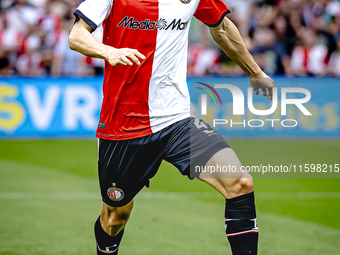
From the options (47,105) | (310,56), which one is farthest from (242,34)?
(47,105)

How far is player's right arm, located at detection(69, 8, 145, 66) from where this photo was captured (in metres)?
3.16

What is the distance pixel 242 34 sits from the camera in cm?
1277

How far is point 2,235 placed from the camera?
5.39m

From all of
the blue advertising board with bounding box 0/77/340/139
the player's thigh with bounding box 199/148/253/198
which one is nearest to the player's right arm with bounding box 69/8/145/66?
the player's thigh with bounding box 199/148/253/198

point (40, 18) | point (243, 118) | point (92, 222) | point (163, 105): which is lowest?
point (243, 118)

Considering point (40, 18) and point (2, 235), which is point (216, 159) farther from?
point (40, 18)

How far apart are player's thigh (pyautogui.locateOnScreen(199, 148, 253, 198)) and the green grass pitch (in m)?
1.52

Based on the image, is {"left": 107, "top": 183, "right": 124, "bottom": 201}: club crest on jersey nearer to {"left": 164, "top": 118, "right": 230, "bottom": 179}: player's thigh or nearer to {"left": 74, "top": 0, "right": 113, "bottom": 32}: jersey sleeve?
{"left": 164, "top": 118, "right": 230, "bottom": 179}: player's thigh

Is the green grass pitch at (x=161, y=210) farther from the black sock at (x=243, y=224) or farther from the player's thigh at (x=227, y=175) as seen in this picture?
the player's thigh at (x=227, y=175)

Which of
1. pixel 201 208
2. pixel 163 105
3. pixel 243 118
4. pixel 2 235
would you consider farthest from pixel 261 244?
pixel 243 118

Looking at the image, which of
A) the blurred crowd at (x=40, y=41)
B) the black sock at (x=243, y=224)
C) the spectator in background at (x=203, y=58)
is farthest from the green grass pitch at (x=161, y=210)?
the spectator in background at (x=203, y=58)

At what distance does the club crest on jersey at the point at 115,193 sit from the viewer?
3.96 m

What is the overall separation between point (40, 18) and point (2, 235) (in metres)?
9.45

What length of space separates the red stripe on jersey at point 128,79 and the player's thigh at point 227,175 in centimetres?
56
